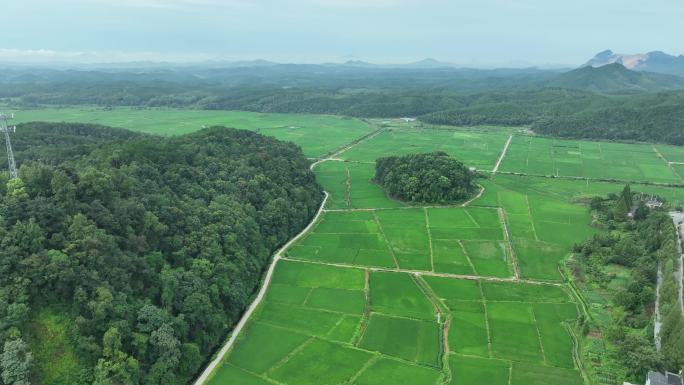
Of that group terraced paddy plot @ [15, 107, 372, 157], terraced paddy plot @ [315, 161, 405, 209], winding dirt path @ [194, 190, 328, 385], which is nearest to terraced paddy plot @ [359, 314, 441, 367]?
winding dirt path @ [194, 190, 328, 385]

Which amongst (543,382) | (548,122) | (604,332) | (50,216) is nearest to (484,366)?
(543,382)

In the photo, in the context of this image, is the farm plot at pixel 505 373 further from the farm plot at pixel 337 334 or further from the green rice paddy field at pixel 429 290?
the farm plot at pixel 337 334

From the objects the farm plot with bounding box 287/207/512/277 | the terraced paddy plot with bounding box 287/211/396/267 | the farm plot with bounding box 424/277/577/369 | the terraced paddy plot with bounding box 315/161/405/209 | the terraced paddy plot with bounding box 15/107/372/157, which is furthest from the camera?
the terraced paddy plot with bounding box 15/107/372/157

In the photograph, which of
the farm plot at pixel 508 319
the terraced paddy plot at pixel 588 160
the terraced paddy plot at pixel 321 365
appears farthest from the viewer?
the terraced paddy plot at pixel 588 160

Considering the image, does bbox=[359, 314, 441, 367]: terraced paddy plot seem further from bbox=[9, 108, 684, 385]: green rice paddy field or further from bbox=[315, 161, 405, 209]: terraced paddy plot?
bbox=[315, 161, 405, 209]: terraced paddy plot

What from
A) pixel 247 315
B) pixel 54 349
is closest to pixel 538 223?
pixel 247 315

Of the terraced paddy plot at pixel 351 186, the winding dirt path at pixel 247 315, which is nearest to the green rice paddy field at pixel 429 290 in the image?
the terraced paddy plot at pixel 351 186

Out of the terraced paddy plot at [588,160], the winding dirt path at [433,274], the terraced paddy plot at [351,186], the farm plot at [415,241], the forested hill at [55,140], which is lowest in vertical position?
the winding dirt path at [433,274]
